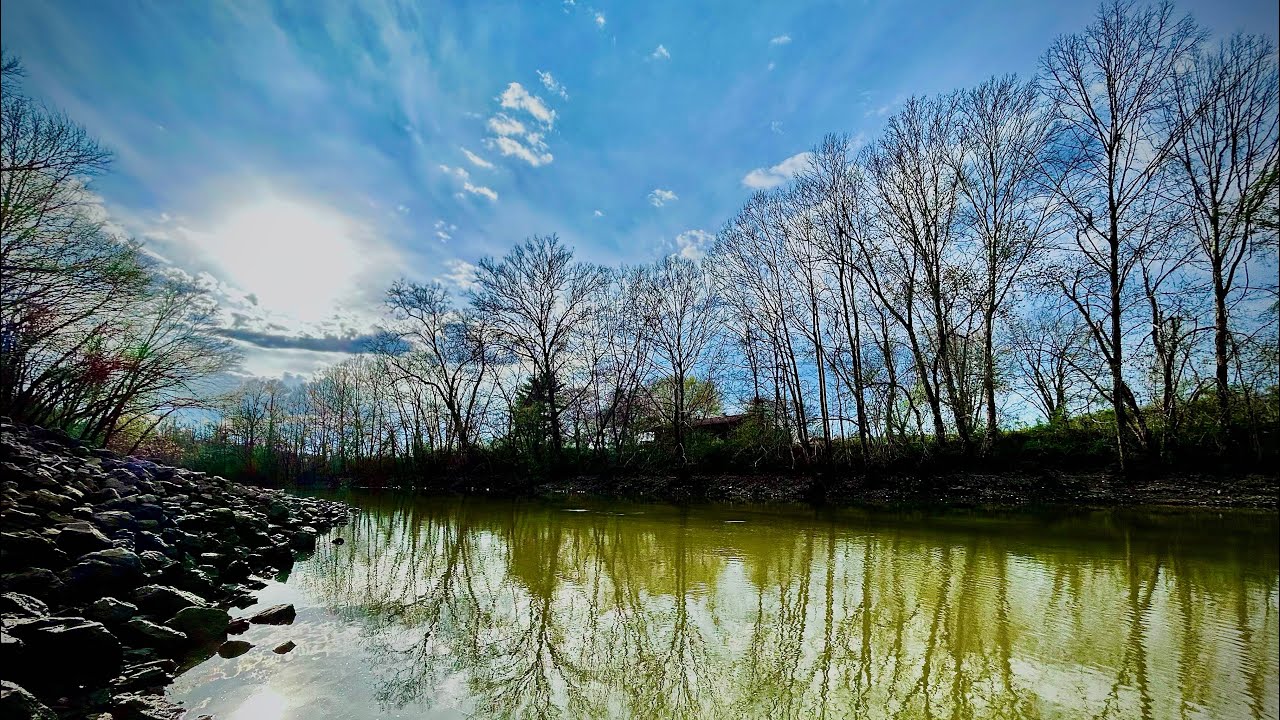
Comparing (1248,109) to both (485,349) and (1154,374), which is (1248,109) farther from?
(485,349)

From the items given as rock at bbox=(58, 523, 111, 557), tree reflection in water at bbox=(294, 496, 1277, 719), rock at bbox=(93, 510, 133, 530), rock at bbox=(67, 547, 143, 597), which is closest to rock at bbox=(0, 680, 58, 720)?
tree reflection in water at bbox=(294, 496, 1277, 719)

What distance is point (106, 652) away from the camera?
3.54 meters

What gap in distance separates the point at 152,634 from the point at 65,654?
689mm

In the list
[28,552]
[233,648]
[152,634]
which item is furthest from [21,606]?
[233,648]

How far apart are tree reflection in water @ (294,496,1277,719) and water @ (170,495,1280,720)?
23 millimetres

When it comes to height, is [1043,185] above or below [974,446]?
above

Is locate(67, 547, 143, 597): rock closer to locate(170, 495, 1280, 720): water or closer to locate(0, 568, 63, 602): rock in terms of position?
locate(0, 568, 63, 602): rock

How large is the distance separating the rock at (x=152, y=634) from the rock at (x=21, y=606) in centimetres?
52

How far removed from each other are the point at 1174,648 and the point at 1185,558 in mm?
3472

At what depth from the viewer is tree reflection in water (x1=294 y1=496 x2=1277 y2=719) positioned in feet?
10.3

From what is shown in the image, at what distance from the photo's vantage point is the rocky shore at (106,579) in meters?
3.23

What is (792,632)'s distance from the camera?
4.27 metres

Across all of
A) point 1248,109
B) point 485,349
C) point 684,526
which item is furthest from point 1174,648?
point 485,349

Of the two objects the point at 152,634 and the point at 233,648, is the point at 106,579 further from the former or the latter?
the point at 233,648
